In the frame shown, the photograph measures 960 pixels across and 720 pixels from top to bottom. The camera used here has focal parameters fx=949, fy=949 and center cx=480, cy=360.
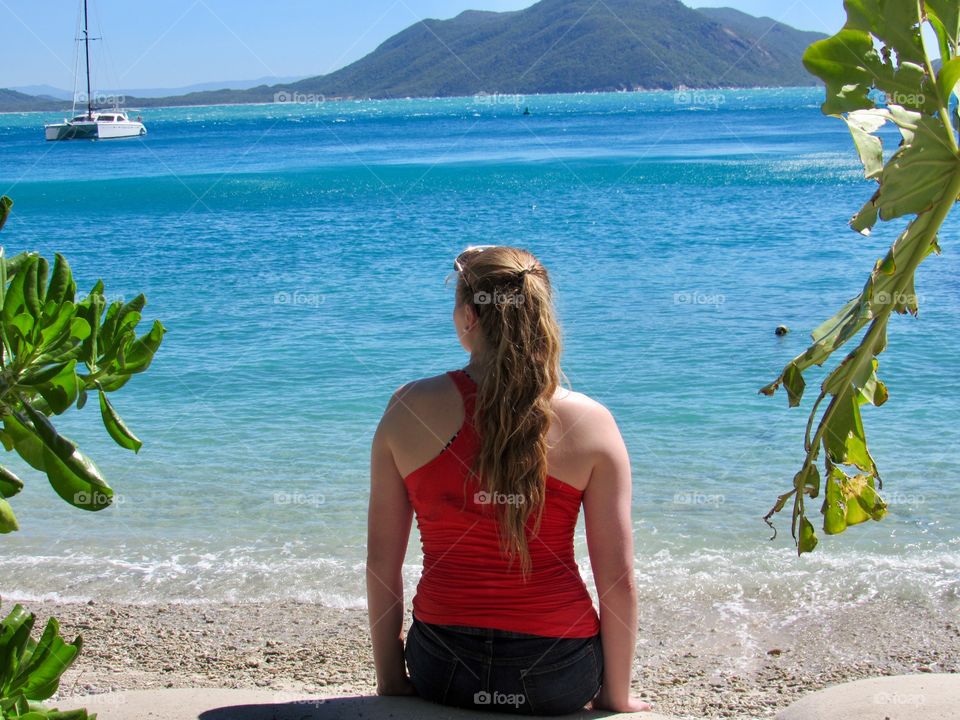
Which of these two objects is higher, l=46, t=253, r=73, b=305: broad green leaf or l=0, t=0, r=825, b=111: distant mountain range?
l=0, t=0, r=825, b=111: distant mountain range

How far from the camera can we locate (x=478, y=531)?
2.50m

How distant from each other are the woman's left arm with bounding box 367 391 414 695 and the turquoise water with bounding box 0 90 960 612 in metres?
2.55

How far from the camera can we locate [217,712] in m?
2.57

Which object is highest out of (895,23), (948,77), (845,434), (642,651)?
(895,23)

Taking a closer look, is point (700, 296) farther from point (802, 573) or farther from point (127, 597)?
point (127, 597)

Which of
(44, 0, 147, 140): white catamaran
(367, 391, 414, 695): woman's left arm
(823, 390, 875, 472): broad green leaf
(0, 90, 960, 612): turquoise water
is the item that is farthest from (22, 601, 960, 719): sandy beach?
(44, 0, 147, 140): white catamaran

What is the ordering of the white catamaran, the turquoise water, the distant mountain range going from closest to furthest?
the turquoise water < the white catamaran < the distant mountain range

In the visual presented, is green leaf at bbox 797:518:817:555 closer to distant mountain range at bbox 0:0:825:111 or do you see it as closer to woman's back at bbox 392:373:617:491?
woman's back at bbox 392:373:617:491

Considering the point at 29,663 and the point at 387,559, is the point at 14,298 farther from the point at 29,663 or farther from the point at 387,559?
the point at 387,559

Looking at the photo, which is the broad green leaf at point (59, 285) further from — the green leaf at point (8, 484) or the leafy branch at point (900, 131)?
the leafy branch at point (900, 131)

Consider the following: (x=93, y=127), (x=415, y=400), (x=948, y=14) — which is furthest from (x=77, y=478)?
(x=93, y=127)

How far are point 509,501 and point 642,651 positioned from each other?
2.46 metres

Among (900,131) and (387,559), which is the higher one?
(900,131)

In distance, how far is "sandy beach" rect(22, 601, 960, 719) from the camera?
413 cm
